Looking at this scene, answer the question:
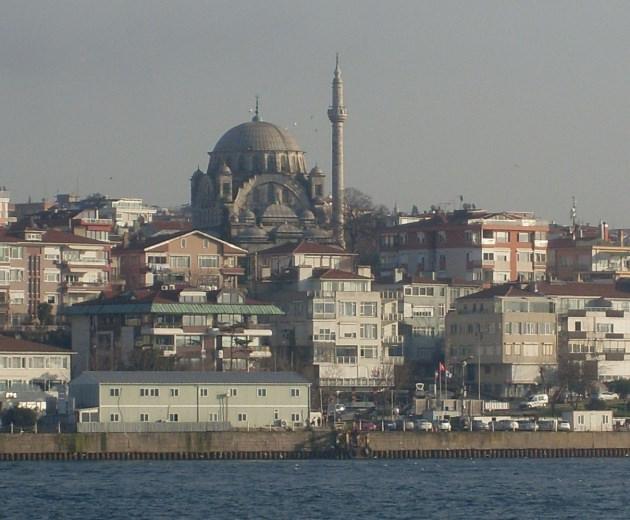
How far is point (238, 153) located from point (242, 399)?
74.1m

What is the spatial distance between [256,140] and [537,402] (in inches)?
2363

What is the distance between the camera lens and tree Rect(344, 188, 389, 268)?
567ft

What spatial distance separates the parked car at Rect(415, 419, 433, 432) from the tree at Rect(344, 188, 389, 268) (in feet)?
165

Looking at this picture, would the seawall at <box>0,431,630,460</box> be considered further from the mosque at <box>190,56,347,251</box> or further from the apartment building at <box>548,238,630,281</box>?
the mosque at <box>190,56,347,251</box>

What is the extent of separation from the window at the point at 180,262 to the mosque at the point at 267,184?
22.2m

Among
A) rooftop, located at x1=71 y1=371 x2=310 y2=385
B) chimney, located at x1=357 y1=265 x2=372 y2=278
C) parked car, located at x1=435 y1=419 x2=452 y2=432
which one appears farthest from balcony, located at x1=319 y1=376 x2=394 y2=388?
rooftop, located at x1=71 y1=371 x2=310 y2=385

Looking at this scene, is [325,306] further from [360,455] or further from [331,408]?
[360,455]

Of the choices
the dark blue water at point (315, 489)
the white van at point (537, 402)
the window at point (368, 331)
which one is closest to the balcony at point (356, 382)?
the window at point (368, 331)

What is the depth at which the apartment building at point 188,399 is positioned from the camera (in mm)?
109000

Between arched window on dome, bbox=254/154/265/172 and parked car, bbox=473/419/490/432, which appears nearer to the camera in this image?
parked car, bbox=473/419/490/432

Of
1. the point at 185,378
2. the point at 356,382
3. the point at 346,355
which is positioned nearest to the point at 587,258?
the point at 346,355

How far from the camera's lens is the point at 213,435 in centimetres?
10538

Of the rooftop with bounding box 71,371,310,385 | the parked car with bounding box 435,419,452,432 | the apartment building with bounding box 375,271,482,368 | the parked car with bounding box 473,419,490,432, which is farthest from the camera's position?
the apartment building with bounding box 375,271,482,368

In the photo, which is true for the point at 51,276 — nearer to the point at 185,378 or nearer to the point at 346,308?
the point at 346,308
